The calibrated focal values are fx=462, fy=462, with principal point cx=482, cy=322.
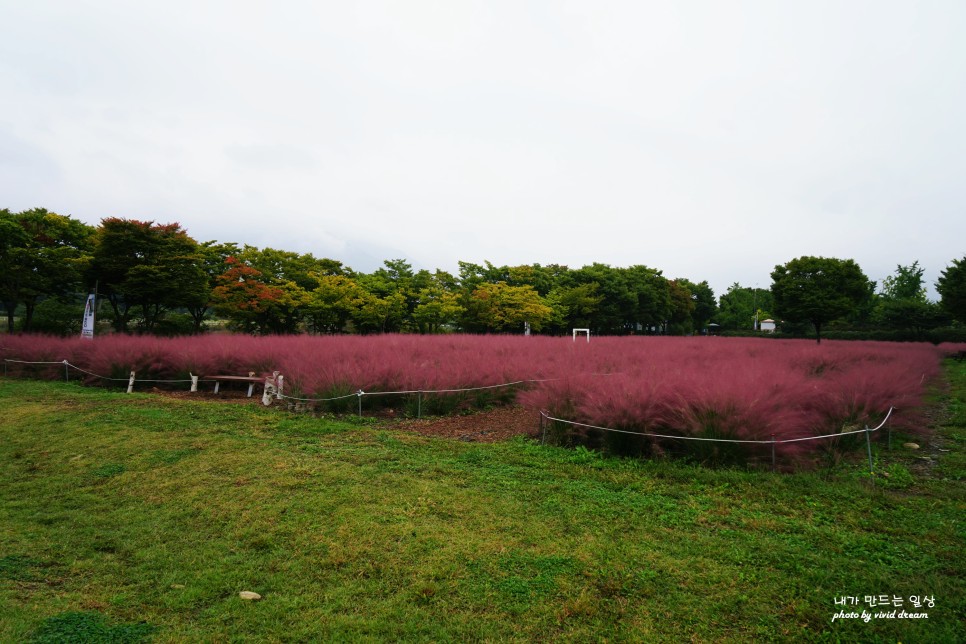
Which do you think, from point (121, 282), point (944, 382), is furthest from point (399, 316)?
point (944, 382)

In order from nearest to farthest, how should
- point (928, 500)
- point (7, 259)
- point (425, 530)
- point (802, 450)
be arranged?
point (425, 530)
point (928, 500)
point (802, 450)
point (7, 259)

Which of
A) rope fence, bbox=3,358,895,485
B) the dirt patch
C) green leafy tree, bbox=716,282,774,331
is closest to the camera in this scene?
rope fence, bbox=3,358,895,485

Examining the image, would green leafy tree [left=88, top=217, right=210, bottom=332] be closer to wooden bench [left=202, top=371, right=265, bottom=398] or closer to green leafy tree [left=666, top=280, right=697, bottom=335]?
wooden bench [left=202, top=371, right=265, bottom=398]

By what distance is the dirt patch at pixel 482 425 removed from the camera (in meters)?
6.74

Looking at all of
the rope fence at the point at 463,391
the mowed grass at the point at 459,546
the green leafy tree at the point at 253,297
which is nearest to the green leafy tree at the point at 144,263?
the green leafy tree at the point at 253,297

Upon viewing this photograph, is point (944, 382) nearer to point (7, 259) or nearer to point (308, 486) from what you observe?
point (308, 486)

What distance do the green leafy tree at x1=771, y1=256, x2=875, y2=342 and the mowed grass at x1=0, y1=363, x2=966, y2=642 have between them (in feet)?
73.5

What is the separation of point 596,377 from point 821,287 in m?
23.9

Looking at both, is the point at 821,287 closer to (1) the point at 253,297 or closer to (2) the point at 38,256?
(1) the point at 253,297

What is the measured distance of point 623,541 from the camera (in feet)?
10.7

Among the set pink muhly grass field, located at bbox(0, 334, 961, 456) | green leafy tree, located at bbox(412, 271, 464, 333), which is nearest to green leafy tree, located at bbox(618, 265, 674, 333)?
green leafy tree, located at bbox(412, 271, 464, 333)

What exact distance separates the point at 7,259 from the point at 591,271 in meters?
35.5

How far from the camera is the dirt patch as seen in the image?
6.74m

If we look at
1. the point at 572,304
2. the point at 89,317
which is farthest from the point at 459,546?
the point at 572,304
